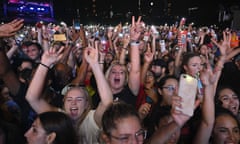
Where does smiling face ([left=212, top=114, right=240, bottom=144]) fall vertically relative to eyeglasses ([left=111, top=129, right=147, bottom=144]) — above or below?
below

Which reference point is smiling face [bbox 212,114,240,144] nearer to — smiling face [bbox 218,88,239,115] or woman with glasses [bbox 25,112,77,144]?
smiling face [bbox 218,88,239,115]

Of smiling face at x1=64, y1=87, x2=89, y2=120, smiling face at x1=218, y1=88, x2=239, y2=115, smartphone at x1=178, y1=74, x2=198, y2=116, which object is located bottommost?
smiling face at x1=218, y1=88, x2=239, y2=115

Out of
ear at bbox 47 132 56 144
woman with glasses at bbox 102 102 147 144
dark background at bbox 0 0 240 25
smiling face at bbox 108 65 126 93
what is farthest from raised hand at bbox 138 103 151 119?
dark background at bbox 0 0 240 25

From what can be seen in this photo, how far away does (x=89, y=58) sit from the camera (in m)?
3.39

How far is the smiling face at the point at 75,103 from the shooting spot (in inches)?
128

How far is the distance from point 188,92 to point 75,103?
1266mm

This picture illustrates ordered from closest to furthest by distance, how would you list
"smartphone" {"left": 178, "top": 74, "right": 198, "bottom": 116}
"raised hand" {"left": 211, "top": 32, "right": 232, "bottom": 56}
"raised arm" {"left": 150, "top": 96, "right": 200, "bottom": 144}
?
"smartphone" {"left": 178, "top": 74, "right": 198, "bottom": 116} → "raised arm" {"left": 150, "top": 96, "right": 200, "bottom": 144} → "raised hand" {"left": 211, "top": 32, "right": 232, "bottom": 56}

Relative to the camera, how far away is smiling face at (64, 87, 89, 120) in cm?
325

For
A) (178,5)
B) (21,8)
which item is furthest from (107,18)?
(21,8)

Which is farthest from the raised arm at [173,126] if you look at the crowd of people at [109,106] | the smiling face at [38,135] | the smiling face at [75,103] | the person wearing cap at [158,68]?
the person wearing cap at [158,68]

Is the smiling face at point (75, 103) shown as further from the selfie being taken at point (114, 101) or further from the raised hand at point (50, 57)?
the raised hand at point (50, 57)

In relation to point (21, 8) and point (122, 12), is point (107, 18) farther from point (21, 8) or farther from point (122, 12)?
point (21, 8)

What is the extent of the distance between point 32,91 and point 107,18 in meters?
66.5

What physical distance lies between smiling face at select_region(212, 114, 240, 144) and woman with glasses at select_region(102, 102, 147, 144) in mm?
968
